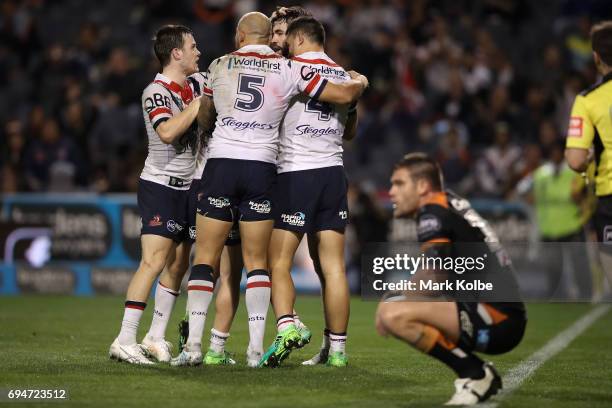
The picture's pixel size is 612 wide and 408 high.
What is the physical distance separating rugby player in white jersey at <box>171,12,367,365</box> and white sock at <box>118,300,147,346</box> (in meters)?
0.52

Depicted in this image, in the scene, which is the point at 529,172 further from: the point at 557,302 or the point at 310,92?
the point at 310,92

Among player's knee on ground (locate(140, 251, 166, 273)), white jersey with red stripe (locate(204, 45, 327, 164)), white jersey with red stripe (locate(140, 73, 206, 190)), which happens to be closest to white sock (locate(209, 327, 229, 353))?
player's knee on ground (locate(140, 251, 166, 273))

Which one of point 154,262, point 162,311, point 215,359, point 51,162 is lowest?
Answer: point 215,359

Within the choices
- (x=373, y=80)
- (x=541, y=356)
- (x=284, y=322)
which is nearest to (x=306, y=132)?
(x=284, y=322)

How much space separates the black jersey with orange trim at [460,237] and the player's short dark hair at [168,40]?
2976 millimetres

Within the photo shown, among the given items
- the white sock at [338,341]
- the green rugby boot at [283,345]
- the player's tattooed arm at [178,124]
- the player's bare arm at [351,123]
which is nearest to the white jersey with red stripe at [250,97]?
the player's tattooed arm at [178,124]

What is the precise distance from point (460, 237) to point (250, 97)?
232 centimetres

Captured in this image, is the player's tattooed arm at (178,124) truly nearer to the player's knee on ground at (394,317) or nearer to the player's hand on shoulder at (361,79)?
the player's hand on shoulder at (361,79)

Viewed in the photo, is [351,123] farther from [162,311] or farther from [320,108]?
[162,311]

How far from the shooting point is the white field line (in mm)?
7648

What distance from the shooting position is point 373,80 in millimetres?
20578

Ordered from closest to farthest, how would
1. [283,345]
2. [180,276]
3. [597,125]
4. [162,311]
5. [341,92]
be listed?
[597,125]
[283,345]
[341,92]
[162,311]
[180,276]

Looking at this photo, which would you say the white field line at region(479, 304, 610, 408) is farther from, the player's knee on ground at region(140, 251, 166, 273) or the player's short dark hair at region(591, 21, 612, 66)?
the player's knee on ground at region(140, 251, 166, 273)

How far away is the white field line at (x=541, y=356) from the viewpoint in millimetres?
7648
